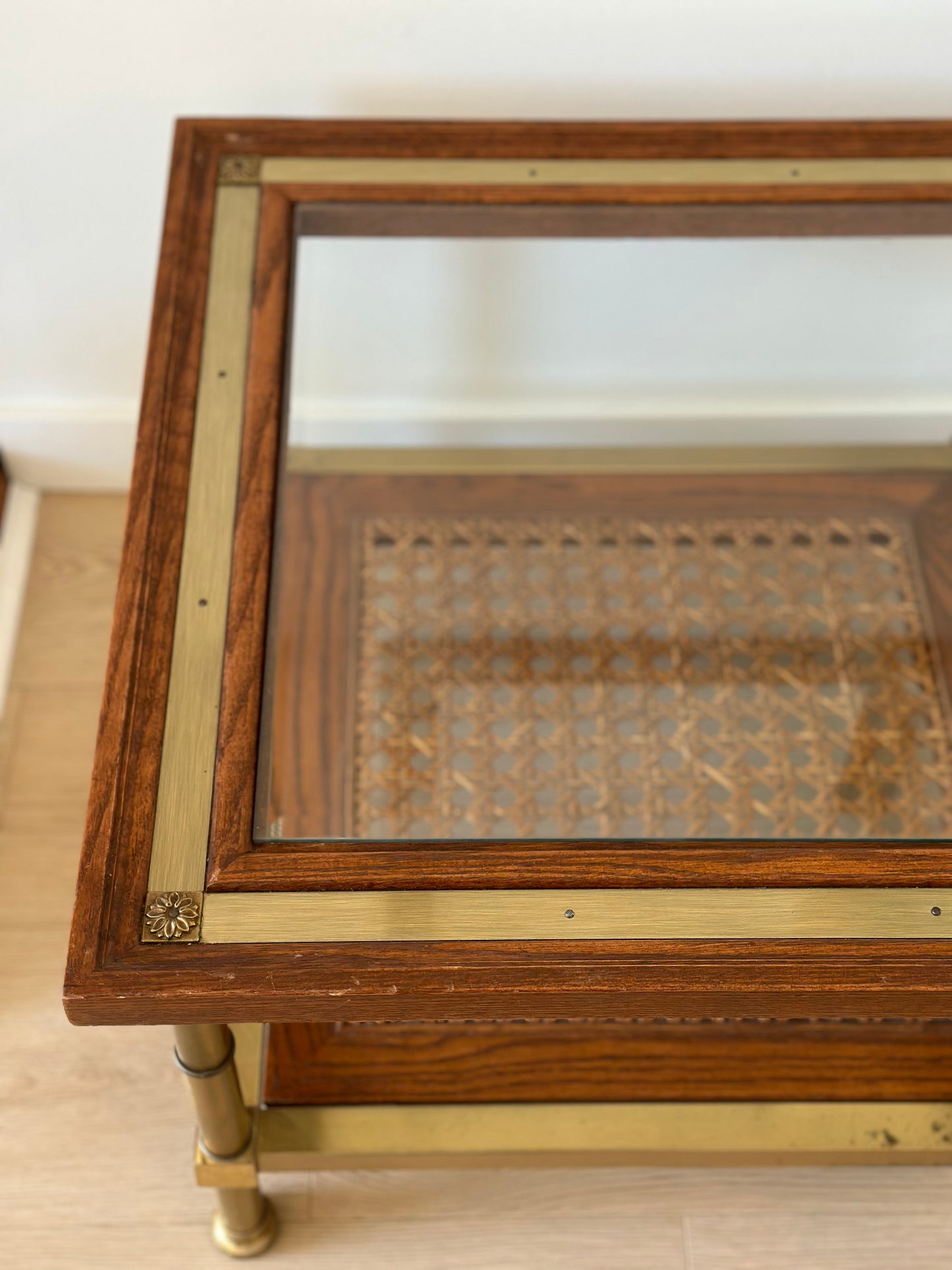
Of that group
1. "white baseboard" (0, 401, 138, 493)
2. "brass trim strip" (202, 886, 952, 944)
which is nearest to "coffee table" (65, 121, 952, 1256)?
"brass trim strip" (202, 886, 952, 944)

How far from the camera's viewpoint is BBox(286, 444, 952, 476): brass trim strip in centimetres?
88

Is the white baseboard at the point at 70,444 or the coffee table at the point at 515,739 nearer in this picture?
the coffee table at the point at 515,739

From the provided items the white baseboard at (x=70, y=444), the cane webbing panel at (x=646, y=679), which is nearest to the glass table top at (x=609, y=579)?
the cane webbing panel at (x=646, y=679)

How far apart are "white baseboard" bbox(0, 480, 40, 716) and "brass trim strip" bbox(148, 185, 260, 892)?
0.47m

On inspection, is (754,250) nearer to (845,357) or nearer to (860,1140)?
(845,357)

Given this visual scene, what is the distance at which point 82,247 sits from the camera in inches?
36.8

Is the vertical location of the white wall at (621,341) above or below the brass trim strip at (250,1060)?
above

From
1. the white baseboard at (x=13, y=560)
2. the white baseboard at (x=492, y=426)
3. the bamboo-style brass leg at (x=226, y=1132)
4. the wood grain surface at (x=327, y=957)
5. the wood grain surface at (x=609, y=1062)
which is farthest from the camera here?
the white baseboard at (x=13, y=560)

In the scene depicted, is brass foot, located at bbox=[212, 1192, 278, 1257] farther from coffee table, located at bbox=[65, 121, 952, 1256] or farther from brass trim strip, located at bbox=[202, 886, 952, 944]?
brass trim strip, located at bbox=[202, 886, 952, 944]

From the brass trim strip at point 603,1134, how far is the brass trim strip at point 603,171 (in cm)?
57

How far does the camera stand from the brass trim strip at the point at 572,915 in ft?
1.75

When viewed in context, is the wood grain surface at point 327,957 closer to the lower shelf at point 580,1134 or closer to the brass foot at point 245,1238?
the lower shelf at point 580,1134

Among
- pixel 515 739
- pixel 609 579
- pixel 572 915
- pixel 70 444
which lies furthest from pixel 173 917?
pixel 70 444

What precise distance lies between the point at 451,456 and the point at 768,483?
25cm
